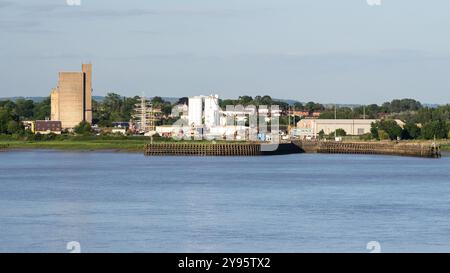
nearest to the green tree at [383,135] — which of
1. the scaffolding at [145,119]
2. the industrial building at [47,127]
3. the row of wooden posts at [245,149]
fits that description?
the row of wooden posts at [245,149]

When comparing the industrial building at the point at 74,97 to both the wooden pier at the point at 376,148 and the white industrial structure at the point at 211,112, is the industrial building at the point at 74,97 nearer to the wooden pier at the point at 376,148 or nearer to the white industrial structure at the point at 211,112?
the white industrial structure at the point at 211,112

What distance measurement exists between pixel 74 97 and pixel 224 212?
5745 inches

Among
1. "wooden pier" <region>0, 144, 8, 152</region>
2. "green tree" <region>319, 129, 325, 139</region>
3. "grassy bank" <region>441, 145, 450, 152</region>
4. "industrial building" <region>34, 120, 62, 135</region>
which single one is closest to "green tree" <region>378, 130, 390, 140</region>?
"green tree" <region>319, 129, 325, 139</region>

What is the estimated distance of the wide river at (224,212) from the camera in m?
30.9

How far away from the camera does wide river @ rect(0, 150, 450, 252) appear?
3094 centimetres

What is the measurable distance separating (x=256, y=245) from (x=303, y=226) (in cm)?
581

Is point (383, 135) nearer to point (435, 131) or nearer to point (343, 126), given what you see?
point (435, 131)

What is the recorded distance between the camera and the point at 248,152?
4828 inches

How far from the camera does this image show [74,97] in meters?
185

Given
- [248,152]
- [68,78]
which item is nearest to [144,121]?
[68,78]

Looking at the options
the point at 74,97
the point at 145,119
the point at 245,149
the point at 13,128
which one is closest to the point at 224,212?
the point at 245,149

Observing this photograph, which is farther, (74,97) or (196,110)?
(74,97)

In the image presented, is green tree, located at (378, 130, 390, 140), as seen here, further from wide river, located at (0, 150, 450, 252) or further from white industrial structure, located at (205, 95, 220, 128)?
wide river, located at (0, 150, 450, 252)

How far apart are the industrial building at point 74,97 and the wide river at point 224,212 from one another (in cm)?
11145
